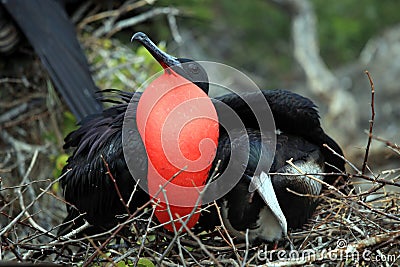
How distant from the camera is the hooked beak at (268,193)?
1940mm

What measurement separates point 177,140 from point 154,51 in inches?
13.3

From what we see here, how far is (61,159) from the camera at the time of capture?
3041 millimetres

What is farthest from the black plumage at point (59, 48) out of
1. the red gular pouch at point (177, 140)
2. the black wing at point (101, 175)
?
the red gular pouch at point (177, 140)

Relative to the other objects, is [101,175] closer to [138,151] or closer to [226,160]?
[138,151]

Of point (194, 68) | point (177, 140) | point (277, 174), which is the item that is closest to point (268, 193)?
point (277, 174)

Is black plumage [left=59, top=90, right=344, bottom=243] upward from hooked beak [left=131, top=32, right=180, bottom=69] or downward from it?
downward

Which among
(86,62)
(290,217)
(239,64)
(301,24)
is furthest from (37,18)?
(239,64)

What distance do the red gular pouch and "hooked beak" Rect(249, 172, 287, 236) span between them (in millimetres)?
161

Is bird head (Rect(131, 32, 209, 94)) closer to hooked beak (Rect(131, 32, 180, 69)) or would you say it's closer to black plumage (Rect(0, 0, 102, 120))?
hooked beak (Rect(131, 32, 180, 69))

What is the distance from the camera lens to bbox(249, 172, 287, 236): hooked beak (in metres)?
1.94

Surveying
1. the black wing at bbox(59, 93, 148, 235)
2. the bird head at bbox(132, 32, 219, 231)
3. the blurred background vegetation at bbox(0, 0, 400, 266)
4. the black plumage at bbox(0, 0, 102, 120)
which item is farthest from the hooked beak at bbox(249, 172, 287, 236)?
the black plumage at bbox(0, 0, 102, 120)

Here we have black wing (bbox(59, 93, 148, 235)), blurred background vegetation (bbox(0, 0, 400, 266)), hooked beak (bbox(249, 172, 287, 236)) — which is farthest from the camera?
blurred background vegetation (bbox(0, 0, 400, 266))

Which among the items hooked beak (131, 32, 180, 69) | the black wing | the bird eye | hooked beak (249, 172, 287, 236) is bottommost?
hooked beak (249, 172, 287, 236)

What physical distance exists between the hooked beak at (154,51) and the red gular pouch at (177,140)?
0.10m
